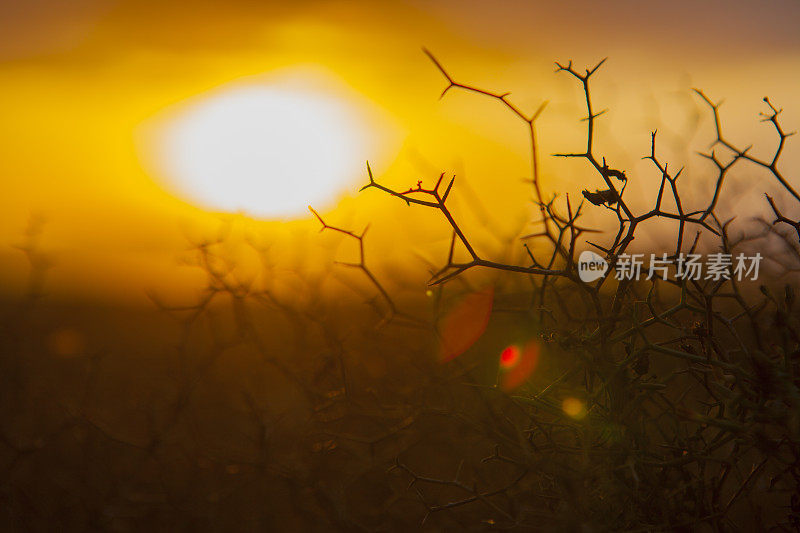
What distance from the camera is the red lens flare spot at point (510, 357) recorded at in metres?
0.86

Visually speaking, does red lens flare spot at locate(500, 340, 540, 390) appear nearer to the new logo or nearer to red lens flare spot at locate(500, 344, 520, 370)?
red lens flare spot at locate(500, 344, 520, 370)

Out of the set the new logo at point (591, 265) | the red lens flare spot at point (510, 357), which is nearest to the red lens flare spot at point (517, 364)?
the red lens flare spot at point (510, 357)

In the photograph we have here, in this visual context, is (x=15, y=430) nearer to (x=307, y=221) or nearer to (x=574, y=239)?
(x=307, y=221)

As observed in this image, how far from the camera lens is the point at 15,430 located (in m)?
1.66

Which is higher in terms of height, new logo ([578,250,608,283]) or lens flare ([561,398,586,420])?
new logo ([578,250,608,283])

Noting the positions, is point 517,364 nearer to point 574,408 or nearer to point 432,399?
point 574,408

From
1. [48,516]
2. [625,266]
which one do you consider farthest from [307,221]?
[625,266]

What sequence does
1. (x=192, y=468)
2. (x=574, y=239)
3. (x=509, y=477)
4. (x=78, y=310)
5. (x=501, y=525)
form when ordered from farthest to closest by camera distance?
(x=78, y=310) → (x=192, y=468) → (x=509, y=477) → (x=501, y=525) → (x=574, y=239)

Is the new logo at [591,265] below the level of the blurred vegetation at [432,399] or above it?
above

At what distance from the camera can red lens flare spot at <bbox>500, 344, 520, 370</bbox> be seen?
86cm

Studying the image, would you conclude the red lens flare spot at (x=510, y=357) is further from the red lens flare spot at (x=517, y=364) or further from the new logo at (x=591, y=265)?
the new logo at (x=591, y=265)

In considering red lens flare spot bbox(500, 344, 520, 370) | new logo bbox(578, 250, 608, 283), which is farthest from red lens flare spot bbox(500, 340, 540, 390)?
new logo bbox(578, 250, 608, 283)

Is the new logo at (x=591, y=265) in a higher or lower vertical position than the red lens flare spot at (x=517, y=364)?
higher

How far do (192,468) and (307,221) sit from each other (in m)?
0.75
